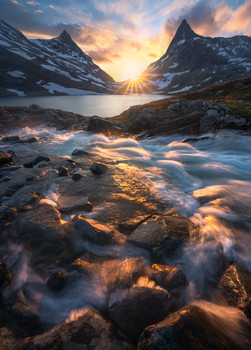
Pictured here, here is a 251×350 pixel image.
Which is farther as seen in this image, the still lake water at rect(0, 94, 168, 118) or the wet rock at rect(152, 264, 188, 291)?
the still lake water at rect(0, 94, 168, 118)

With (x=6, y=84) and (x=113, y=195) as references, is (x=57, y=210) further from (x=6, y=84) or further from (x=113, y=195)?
(x=6, y=84)

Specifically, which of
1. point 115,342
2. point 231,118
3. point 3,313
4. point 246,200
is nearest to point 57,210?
point 3,313

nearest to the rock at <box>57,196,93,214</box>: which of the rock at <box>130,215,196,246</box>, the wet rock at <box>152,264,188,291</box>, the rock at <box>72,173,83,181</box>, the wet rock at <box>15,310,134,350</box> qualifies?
the rock at <box>72,173,83,181</box>

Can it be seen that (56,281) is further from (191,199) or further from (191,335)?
(191,199)

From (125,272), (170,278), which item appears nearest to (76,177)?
(125,272)

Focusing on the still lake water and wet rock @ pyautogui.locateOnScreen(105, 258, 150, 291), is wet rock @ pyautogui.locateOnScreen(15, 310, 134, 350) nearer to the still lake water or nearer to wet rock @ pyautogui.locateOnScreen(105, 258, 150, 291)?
wet rock @ pyautogui.locateOnScreen(105, 258, 150, 291)

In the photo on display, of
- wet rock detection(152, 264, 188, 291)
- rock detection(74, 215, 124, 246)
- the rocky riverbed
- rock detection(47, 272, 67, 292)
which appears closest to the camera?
the rocky riverbed

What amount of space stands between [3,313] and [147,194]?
5.59 meters

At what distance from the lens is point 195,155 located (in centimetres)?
1349

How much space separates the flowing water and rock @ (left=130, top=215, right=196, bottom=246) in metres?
0.31

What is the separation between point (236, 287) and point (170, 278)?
1310 mm

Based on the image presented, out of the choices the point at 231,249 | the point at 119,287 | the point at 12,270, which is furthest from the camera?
the point at 231,249

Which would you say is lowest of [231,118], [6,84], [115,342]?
[115,342]

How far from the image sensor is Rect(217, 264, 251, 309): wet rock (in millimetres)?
3288
